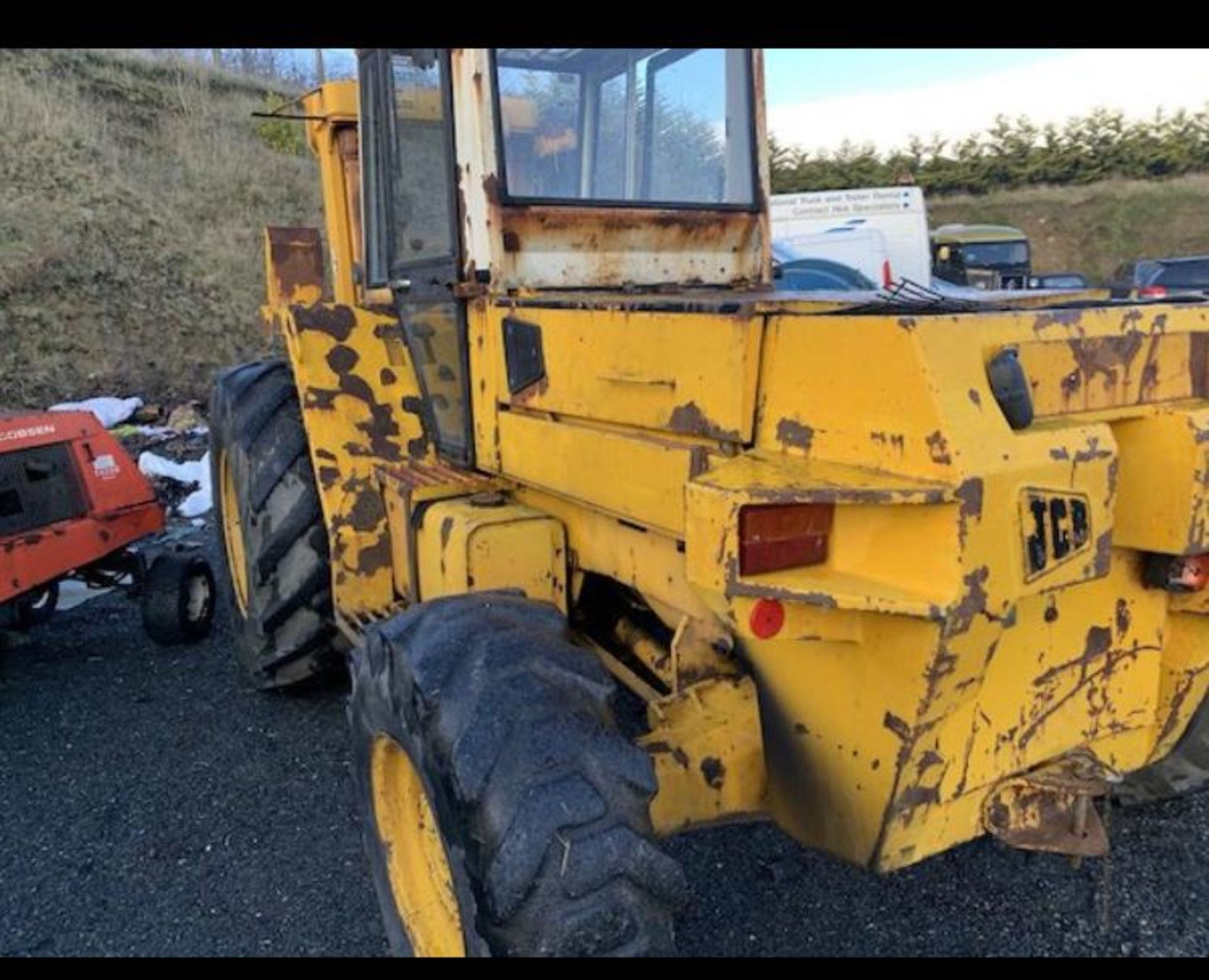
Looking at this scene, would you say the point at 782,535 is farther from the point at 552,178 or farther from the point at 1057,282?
the point at 1057,282

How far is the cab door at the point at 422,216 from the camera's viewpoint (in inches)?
121

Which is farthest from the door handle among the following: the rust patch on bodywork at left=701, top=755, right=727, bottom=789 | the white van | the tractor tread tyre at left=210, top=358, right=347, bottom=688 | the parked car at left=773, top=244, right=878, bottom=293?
the white van

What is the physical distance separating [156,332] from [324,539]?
8.41 m

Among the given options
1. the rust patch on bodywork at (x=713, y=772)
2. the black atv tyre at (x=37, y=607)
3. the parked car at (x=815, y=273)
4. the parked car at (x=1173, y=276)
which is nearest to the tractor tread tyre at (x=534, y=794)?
the rust patch on bodywork at (x=713, y=772)

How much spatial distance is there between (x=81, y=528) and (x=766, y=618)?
157 inches

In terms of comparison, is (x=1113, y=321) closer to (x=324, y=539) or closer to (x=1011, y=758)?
(x=1011, y=758)

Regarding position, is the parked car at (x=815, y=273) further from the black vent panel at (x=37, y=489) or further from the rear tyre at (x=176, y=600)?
the black vent panel at (x=37, y=489)

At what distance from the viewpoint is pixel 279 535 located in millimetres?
3955

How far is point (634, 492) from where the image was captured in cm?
246

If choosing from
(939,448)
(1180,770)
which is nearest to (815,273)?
(1180,770)

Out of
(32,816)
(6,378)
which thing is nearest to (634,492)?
(32,816)

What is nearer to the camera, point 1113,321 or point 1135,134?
point 1113,321

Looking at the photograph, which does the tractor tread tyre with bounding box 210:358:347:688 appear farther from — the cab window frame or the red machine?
the cab window frame

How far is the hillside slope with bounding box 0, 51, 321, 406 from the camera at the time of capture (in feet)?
34.6
